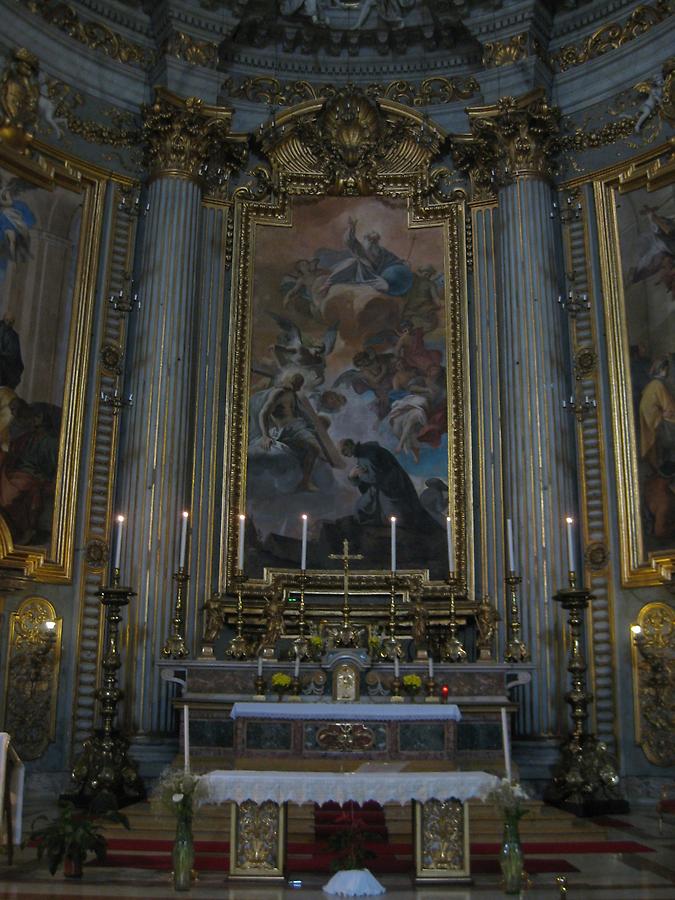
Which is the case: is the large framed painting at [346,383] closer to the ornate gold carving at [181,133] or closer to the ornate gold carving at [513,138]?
the ornate gold carving at [513,138]

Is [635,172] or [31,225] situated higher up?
[635,172]

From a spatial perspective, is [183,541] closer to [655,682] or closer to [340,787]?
[340,787]

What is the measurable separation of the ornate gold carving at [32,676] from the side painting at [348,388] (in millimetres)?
2333

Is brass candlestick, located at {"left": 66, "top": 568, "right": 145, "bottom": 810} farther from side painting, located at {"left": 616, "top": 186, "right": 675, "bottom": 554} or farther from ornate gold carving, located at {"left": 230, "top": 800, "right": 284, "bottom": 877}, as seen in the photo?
side painting, located at {"left": 616, "top": 186, "right": 675, "bottom": 554}

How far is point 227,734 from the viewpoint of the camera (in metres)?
9.48

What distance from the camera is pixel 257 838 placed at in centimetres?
682

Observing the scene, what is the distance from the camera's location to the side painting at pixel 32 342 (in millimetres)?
11078

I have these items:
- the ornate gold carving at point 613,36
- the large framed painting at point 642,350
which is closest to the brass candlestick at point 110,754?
the large framed painting at point 642,350

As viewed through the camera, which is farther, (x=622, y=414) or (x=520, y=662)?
(x=622, y=414)

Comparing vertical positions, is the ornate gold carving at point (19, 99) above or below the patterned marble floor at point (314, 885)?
above

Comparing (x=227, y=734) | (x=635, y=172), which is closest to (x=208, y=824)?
(x=227, y=734)

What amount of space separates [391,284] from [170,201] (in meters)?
2.84

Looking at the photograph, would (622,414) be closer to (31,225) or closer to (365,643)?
(365,643)

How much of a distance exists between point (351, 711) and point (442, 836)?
4.71ft
